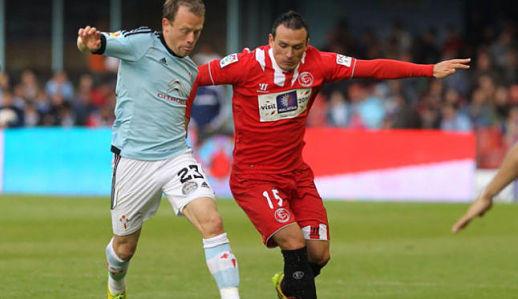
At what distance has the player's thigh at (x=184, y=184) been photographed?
29.9ft

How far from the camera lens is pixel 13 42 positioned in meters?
30.5

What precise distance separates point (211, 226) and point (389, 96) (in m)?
17.4

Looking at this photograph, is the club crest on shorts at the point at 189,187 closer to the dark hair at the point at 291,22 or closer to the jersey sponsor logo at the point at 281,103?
the jersey sponsor logo at the point at 281,103

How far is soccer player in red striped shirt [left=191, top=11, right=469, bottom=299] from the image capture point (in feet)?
32.0

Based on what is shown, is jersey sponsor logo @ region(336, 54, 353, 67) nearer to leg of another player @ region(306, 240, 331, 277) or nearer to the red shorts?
the red shorts

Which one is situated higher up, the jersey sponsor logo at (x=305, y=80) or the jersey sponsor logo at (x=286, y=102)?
the jersey sponsor logo at (x=305, y=80)

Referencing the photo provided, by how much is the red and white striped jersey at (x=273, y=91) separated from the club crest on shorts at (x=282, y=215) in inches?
15.1

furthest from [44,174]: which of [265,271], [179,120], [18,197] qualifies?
[179,120]

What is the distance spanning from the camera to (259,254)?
47.2 feet

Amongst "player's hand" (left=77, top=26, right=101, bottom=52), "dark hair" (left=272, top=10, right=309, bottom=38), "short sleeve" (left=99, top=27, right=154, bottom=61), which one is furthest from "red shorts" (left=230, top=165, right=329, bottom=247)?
"player's hand" (left=77, top=26, right=101, bottom=52)

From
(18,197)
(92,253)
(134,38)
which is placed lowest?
(18,197)

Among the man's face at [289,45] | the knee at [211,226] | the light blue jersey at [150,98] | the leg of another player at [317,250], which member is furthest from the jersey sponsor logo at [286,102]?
the knee at [211,226]

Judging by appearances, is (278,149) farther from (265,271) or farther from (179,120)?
(265,271)

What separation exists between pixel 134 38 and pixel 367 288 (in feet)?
12.2
